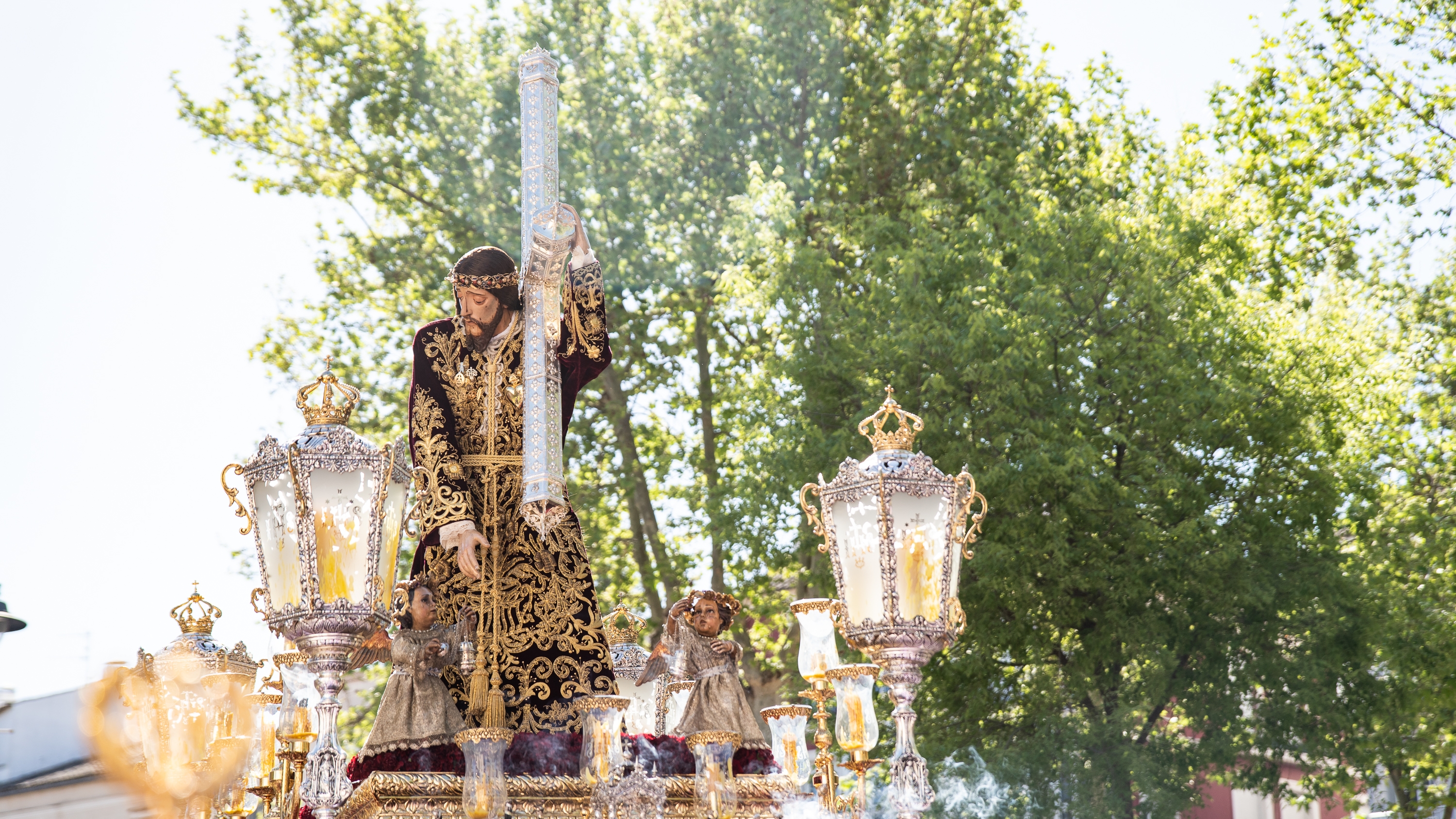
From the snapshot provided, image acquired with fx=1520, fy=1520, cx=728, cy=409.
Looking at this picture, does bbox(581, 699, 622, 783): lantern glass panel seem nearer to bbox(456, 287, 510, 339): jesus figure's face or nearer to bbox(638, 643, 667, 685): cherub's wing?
bbox(638, 643, 667, 685): cherub's wing

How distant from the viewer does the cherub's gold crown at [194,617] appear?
31.0 feet

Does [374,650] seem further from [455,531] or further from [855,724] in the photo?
[855,724]

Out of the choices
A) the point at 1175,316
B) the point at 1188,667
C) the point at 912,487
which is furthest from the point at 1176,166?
the point at 912,487

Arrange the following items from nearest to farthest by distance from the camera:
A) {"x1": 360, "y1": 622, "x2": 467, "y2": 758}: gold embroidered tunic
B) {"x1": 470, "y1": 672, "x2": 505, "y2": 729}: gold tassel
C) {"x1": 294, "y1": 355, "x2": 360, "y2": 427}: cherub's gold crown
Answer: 1. {"x1": 360, "y1": 622, "x2": 467, "y2": 758}: gold embroidered tunic
2. {"x1": 294, "y1": 355, "x2": 360, "y2": 427}: cherub's gold crown
3. {"x1": 470, "y1": 672, "x2": 505, "y2": 729}: gold tassel

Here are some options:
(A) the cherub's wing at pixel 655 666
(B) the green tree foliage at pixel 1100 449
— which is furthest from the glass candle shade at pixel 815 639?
(B) the green tree foliage at pixel 1100 449

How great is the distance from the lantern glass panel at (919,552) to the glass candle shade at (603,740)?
1465 millimetres

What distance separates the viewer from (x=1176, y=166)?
22734mm

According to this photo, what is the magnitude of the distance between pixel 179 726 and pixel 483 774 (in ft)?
10.9

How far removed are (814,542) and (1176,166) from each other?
8328 millimetres

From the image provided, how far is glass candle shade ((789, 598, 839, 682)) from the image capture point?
7.78m

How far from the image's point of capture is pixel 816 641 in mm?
7902

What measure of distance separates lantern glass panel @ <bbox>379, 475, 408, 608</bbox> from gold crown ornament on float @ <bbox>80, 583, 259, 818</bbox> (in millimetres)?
2371

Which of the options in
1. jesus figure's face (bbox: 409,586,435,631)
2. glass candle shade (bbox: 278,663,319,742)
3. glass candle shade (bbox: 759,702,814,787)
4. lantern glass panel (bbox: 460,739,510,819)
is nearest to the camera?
lantern glass panel (bbox: 460,739,510,819)

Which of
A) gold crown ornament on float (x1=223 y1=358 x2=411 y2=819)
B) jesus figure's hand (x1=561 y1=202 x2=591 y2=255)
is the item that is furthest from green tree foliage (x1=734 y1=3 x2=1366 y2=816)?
gold crown ornament on float (x1=223 y1=358 x2=411 y2=819)
